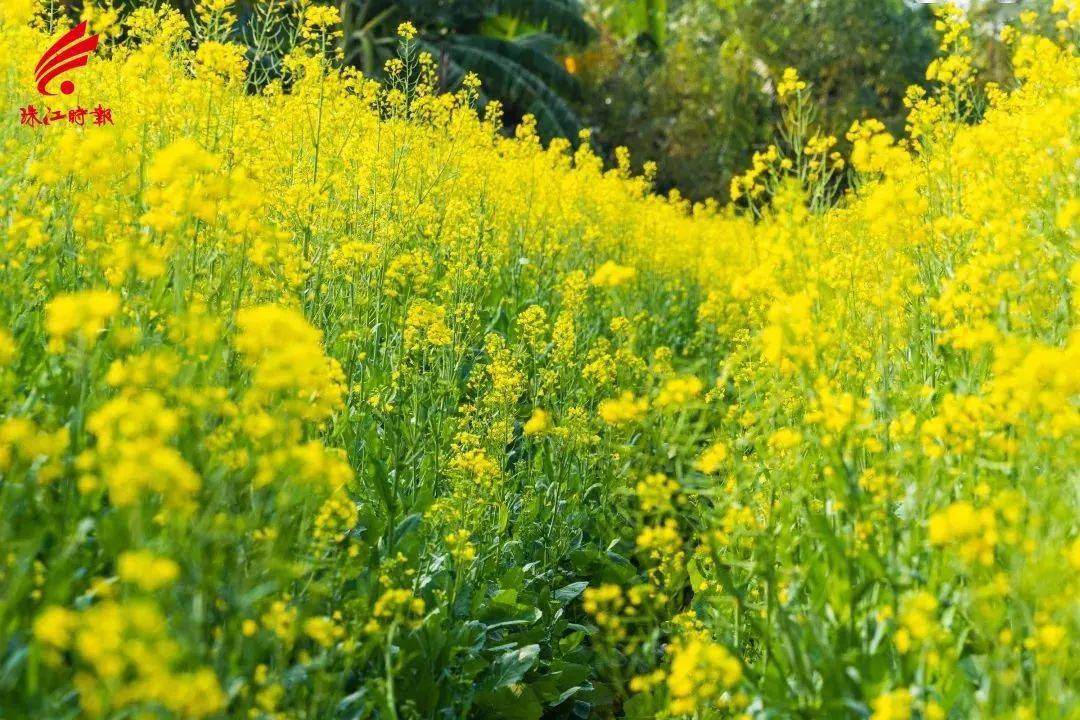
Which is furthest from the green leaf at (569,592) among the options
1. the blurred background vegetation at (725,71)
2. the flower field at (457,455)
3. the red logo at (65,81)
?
the blurred background vegetation at (725,71)

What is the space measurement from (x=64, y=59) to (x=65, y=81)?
0.62 ft

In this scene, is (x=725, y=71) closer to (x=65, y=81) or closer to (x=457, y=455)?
(x=65, y=81)

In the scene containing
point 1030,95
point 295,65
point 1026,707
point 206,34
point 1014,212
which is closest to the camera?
point 1026,707

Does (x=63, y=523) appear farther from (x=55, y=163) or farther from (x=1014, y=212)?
(x=1014, y=212)

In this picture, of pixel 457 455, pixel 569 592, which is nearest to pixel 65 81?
pixel 457 455

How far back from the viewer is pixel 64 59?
526 cm

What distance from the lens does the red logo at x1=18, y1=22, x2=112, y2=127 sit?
4.38 metres

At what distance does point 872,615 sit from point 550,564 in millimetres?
1598

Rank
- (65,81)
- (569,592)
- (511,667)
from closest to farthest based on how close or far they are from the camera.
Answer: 1. (511,667)
2. (569,592)
3. (65,81)

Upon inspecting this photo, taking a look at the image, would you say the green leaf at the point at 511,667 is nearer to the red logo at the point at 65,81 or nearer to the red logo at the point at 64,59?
the red logo at the point at 65,81

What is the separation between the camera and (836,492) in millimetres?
2654

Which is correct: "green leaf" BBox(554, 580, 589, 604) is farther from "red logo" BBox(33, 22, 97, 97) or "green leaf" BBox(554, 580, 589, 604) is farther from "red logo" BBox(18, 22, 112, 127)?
"red logo" BBox(33, 22, 97, 97)

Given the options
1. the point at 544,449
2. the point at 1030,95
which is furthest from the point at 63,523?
the point at 1030,95

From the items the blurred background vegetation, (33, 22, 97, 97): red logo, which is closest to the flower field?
(33, 22, 97, 97): red logo
